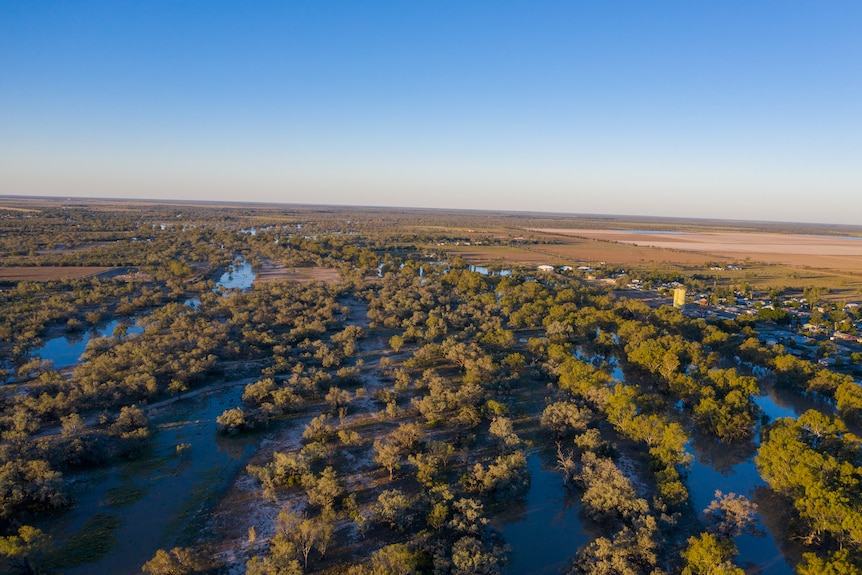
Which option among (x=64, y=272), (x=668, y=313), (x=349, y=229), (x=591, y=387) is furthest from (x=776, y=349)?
(x=349, y=229)

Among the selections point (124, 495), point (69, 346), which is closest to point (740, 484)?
point (124, 495)

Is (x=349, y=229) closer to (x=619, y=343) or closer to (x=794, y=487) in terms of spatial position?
(x=619, y=343)

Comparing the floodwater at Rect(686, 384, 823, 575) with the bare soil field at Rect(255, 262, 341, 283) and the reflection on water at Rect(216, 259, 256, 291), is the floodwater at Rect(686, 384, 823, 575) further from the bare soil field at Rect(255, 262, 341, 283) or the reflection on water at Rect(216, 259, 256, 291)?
the bare soil field at Rect(255, 262, 341, 283)

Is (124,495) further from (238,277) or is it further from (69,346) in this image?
(238,277)

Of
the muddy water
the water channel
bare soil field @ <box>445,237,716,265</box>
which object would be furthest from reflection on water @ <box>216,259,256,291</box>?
bare soil field @ <box>445,237,716,265</box>

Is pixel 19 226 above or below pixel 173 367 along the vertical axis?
above

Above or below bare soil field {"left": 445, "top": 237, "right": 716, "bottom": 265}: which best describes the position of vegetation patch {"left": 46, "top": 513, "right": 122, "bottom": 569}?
below
